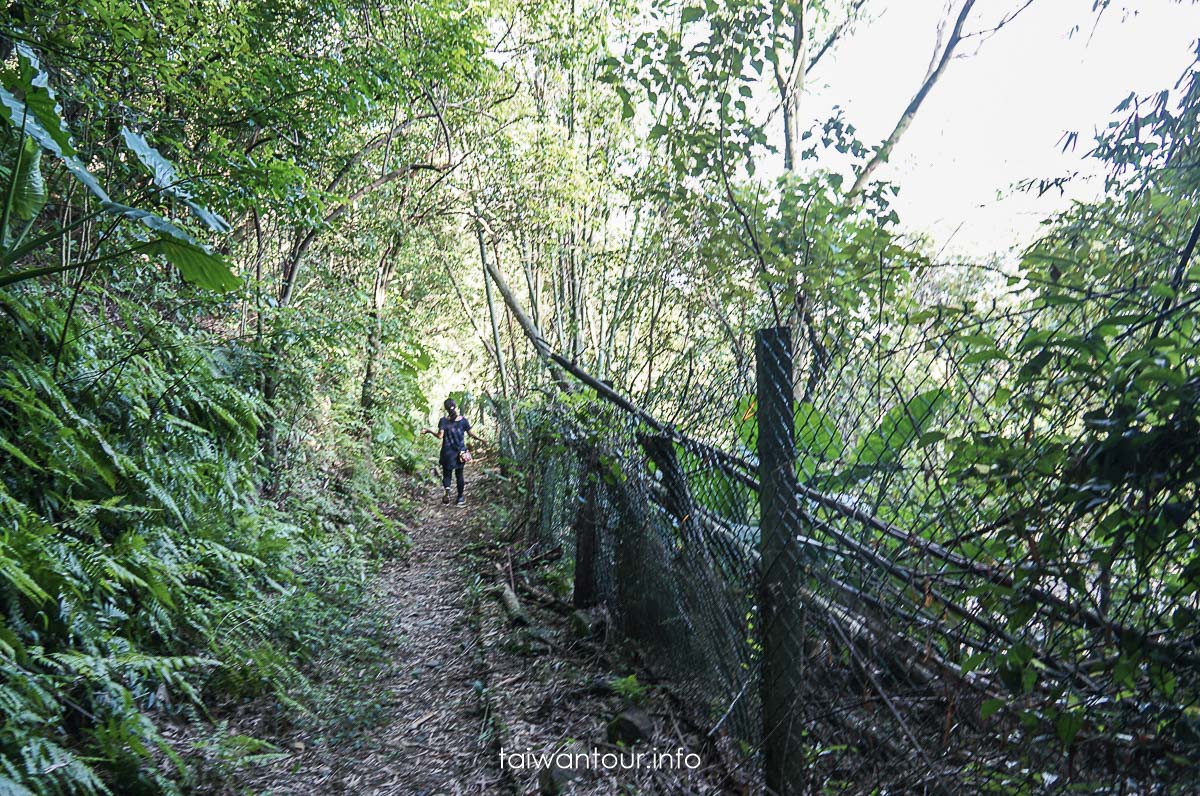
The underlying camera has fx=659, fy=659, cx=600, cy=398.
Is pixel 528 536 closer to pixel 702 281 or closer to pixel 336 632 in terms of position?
pixel 336 632

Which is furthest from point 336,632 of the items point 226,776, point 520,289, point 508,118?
point 520,289

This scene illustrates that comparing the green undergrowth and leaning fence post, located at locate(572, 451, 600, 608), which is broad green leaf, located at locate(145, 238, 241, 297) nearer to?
the green undergrowth

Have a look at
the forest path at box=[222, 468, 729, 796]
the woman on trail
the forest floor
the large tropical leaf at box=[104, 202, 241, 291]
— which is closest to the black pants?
the woman on trail

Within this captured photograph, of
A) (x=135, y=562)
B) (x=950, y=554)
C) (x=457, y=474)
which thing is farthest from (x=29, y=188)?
(x=457, y=474)

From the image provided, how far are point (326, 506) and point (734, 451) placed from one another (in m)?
6.03

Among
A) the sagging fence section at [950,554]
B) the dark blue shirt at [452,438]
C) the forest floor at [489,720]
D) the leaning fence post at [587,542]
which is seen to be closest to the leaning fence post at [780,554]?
the sagging fence section at [950,554]

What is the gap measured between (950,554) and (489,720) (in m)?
3.02

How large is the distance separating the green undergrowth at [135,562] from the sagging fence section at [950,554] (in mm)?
2581

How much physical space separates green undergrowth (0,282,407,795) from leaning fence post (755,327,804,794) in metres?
2.56

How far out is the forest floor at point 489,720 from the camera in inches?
127

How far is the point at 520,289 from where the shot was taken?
55.5 feet

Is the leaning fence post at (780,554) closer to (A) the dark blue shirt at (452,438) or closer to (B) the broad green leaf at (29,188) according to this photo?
(B) the broad green leaf at (29,188)

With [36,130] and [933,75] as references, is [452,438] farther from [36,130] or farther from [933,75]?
[933,75]

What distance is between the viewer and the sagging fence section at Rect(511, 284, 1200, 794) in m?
1.22
